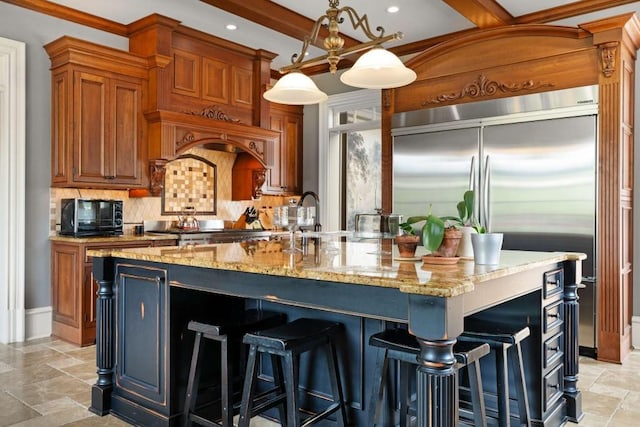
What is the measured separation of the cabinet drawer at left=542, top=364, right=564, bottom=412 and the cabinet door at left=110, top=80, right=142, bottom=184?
3.85 metres

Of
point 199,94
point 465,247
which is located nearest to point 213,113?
point 199,94

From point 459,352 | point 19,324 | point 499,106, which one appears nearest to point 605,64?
point 499,106

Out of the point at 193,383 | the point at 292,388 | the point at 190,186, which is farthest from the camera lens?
the point at 190,186

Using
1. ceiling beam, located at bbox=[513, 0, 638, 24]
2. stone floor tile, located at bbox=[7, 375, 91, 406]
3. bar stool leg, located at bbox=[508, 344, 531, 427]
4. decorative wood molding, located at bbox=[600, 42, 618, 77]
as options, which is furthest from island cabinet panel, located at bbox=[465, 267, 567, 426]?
ceiling beam, located at bbox=[513, 0, 638, 24]

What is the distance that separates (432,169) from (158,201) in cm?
286

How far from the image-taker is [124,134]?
4.77 metres

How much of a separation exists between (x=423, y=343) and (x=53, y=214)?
4.05m

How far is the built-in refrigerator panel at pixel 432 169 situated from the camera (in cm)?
447

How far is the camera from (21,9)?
4.41 m

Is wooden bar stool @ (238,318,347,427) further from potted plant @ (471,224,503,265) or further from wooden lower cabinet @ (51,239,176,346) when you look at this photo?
wooden lower cabinet @ (51,239,176,346)

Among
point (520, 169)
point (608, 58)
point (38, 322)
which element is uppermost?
point (608, 58)

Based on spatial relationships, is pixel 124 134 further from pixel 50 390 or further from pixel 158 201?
pixel 50 390

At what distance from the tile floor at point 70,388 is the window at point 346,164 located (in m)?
3.42

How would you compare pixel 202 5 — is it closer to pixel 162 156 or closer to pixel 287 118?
pixel 162 156
